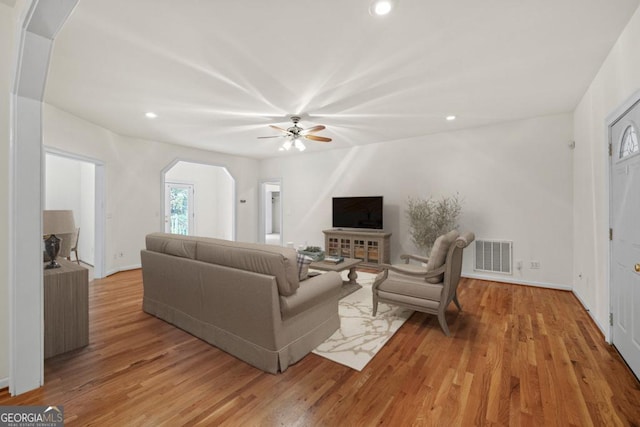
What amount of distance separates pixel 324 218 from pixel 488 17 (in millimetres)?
5042

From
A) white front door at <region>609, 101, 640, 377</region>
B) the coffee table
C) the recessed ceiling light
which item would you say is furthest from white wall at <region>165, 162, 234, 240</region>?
white front door at <region>609, 101, 640, 377</region>

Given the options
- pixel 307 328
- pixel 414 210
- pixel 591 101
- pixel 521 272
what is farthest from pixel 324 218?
pixel 591 101

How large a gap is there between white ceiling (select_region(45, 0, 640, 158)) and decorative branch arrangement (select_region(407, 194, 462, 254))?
1.47 meters

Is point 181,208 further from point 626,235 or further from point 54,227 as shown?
point 626,235

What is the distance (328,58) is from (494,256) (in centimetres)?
414

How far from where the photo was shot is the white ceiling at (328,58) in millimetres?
1938

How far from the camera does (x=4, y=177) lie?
1.82 meters

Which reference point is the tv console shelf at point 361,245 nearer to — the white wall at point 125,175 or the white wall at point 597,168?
the white wall at point 597,168

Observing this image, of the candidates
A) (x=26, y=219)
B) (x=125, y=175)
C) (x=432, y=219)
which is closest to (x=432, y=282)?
(x=432, y=219)

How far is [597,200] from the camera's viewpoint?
2.88 meters

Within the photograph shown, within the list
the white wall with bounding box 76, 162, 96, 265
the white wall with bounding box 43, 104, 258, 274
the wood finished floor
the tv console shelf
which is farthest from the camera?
the white wall with bounding box 76, 162, 96, 265

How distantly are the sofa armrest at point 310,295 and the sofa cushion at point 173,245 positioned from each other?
1.15 metres

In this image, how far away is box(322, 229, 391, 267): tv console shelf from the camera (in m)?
5.29

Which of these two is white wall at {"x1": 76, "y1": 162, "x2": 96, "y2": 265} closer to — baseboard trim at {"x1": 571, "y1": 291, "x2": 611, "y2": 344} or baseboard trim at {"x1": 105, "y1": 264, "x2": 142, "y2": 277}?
baseboard trim at {"x1": 105, "y1": 264, "x2": 142, "y2": 277}
